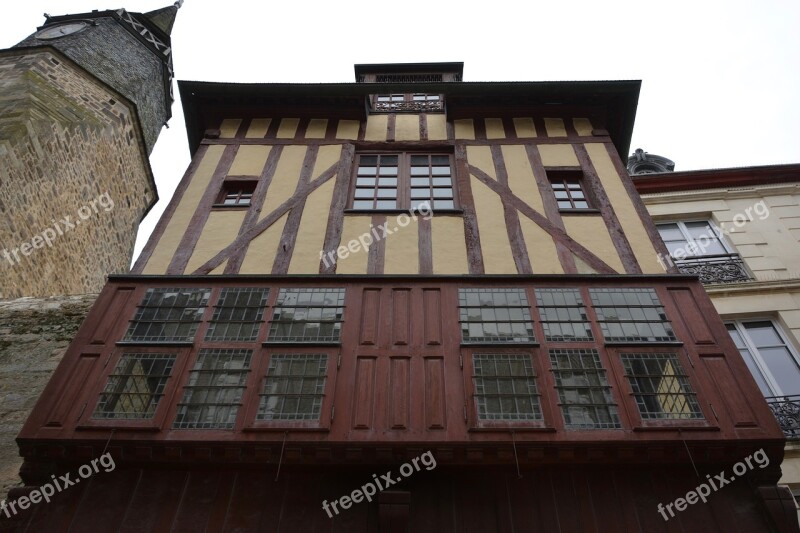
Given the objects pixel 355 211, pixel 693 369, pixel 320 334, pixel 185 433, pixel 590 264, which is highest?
pixel 355 211

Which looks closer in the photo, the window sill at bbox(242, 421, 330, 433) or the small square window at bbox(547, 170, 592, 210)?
the window sill at bbox(242, 421, 330, 433)

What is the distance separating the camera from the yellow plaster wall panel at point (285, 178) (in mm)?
6861

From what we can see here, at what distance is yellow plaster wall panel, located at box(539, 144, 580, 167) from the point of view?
752cm

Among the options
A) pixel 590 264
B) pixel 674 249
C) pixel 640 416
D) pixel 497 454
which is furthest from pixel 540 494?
pixel 674 249

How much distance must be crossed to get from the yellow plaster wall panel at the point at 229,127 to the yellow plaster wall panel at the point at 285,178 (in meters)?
0.98

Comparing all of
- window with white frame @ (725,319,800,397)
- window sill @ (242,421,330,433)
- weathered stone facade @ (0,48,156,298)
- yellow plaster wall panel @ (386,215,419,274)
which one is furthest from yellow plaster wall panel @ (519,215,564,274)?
weathered stone facade @ (0,48,156,298)

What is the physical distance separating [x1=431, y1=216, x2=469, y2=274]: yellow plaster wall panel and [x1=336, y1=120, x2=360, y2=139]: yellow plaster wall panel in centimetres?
241

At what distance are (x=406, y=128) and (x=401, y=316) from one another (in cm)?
408

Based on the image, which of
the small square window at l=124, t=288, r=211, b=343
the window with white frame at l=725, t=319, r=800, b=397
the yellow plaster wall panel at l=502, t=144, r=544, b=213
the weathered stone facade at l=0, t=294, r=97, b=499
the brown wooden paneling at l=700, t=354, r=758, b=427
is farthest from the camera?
the yellow plaster wall panel at l=502, t=144, r=544, b=213

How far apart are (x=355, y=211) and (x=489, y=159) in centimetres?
208

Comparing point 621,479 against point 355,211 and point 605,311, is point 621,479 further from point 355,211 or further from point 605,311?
point 355,211

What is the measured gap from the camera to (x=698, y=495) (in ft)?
13.6
